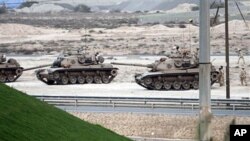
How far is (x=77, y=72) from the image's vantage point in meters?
45.3

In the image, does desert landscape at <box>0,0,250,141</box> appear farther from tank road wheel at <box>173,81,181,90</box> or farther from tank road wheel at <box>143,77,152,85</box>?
Answer: tank road wheel at <box>173,81,181,90</box>

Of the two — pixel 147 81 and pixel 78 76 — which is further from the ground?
pixel 147 81

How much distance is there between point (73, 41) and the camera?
302 feet

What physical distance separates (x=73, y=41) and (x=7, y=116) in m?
84.8

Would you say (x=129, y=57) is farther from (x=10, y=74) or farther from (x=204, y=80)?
(x=204, y=80)

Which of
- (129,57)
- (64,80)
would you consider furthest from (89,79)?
(129,57)

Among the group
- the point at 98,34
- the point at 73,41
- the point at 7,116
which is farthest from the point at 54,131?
the point at 98,34

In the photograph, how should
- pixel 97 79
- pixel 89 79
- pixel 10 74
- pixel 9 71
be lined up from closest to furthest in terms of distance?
pixel 89 79 < pixel 97 79 < pixel 9 71 < pixel 10 74

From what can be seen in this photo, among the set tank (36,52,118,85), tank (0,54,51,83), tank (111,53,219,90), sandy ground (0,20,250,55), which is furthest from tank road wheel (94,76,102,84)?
sandy ground (0,20,250,55)

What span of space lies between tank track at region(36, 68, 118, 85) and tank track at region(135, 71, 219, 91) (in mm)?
6466

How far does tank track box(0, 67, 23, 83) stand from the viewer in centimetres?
4900

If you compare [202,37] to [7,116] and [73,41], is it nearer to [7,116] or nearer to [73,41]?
[7,116]

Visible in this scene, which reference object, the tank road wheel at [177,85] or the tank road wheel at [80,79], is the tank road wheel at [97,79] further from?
the tank road wheel at [177,85]

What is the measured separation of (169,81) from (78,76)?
26.7 feet
